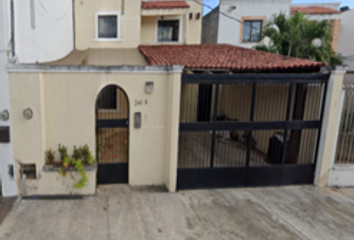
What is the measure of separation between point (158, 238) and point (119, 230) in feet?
2.66

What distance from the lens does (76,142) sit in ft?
18.7

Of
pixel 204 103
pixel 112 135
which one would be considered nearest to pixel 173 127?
pixel 204 103

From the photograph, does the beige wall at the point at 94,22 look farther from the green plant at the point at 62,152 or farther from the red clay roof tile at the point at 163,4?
the green plant at the point at 62,152

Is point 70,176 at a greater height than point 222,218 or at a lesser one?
greater

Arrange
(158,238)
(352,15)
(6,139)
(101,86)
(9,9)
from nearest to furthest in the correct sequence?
(158,238) < (9,9) < (6,139) < (101,86) < (352,15)

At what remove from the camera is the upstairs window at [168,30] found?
11.2 metres

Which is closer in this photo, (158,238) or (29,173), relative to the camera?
(158,238)

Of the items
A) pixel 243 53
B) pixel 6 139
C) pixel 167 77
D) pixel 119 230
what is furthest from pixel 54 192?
pixel 243 53

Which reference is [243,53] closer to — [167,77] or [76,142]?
[167,77]

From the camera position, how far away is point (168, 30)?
11289mm

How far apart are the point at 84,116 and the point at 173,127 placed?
2310mm

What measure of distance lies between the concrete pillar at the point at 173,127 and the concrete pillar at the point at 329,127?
421cm

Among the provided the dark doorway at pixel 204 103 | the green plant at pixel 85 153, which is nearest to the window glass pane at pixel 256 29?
the dark doorway at pixel 204 103

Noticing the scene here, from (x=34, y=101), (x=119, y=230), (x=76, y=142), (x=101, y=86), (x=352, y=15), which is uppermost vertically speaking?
(x=352, y=15)
